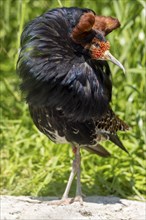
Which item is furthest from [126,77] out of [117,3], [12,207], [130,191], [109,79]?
[12,207]

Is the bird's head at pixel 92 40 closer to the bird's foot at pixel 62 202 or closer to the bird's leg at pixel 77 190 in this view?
the bird's leg at pixel 77 190

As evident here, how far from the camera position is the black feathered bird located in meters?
4.71

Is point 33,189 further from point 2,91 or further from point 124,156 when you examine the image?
point 2,91

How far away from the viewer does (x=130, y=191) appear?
6.02m

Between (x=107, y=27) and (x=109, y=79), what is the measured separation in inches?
15.2

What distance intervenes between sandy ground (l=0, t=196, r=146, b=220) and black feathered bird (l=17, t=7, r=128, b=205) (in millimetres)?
487

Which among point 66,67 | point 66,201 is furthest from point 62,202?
point 66,67

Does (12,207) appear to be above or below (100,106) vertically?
below

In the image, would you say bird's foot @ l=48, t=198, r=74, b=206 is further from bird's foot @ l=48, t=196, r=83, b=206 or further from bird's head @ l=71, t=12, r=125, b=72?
bird's head @ l=71, t=12, r=125, b=72

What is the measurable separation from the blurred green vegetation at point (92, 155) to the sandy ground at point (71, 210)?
59cm

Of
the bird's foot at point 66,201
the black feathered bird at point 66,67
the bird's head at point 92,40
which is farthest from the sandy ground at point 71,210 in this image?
the bird's head at point 92,40

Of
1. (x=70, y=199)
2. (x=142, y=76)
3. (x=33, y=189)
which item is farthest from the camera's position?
(x=142, y=76)

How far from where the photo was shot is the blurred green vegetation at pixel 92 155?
5.98 metres

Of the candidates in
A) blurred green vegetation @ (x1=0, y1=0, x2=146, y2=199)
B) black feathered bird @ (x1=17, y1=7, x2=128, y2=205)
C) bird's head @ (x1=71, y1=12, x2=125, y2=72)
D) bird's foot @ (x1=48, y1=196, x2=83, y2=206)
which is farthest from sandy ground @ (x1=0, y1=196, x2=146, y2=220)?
bird's head @ (x1=71, y1=12, x2=125, y2=72)
